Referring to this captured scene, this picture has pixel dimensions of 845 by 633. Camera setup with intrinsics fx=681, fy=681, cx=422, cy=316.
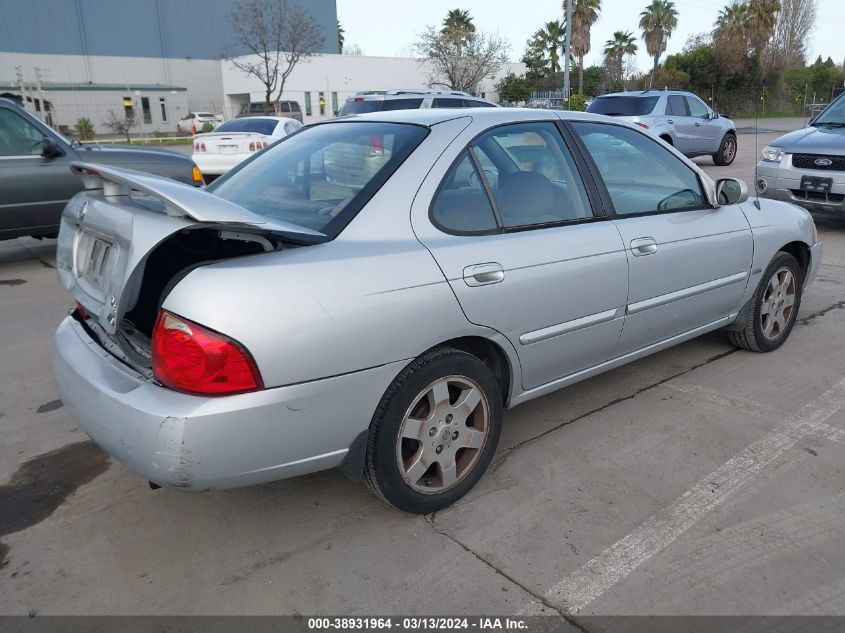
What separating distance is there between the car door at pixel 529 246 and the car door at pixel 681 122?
A: 12620 millimetres

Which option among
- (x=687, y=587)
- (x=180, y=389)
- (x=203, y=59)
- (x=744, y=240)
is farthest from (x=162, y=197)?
(x=203, y=59)

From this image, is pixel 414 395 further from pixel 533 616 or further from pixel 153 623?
pixel 153 623

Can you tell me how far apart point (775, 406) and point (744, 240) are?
3.20ft

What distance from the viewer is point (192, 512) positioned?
289 centimetres

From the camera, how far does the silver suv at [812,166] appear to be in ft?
26.0

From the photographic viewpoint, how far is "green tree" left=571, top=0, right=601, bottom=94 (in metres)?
49.9

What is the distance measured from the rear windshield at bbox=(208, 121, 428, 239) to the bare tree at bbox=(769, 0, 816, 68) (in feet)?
234

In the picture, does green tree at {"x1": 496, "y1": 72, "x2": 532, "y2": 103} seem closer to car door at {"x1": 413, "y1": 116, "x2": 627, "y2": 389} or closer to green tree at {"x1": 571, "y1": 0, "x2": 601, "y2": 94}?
green tree at {"x1": 571, "y1": 0, "x2": 601, "y2": 94}

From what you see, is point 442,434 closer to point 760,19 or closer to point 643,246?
point 643,246

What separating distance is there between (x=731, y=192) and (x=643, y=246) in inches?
34.1

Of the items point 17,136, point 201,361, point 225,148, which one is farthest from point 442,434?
point 225,148

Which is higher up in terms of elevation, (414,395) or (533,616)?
(414,395)

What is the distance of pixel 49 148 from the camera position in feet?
23.6

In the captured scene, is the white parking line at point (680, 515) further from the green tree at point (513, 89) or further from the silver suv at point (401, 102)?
the green tree at point (513, 89)
